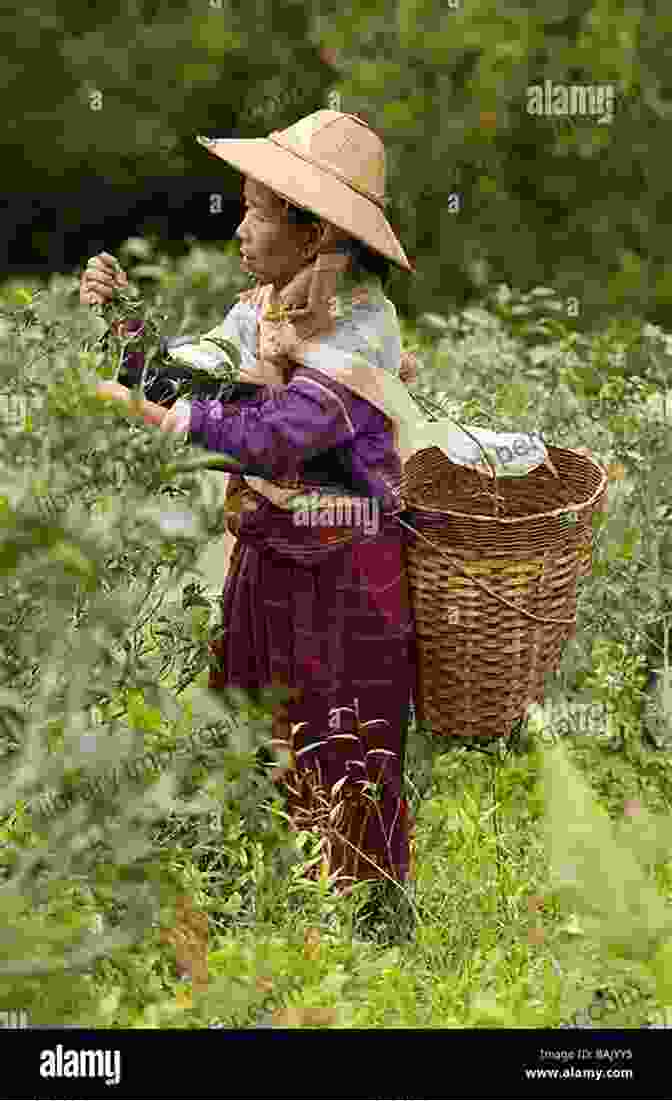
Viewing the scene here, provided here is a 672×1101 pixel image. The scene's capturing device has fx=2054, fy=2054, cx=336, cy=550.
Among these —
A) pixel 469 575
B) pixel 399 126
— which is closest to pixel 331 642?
pixel 469 575

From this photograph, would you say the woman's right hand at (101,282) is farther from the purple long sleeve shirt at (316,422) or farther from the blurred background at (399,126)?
the blurred background at (399,126)

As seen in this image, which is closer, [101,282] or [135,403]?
[135,403]

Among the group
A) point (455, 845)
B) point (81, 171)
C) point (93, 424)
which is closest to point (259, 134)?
point (81, 171)

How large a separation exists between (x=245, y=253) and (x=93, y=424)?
0.74m

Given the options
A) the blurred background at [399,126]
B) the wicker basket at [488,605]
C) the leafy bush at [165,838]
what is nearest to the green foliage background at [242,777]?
the leafy bush at [165,838]

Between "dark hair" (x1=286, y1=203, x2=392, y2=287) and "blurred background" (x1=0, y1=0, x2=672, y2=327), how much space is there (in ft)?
13.6

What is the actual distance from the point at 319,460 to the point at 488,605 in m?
0.41

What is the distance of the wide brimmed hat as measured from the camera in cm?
367

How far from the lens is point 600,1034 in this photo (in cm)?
322

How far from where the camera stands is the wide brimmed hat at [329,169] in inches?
144

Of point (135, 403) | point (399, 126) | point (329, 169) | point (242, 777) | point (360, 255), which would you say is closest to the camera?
point (135, 403)

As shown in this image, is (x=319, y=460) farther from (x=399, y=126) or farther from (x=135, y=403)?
(x=399, y=126)

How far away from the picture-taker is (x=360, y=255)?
384 cm

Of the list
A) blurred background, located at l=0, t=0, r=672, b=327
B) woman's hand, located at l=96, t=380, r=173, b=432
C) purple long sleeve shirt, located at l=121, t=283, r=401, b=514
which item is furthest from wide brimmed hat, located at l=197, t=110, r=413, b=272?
blurred background, located at l=0, t=0, r=672, b=327
